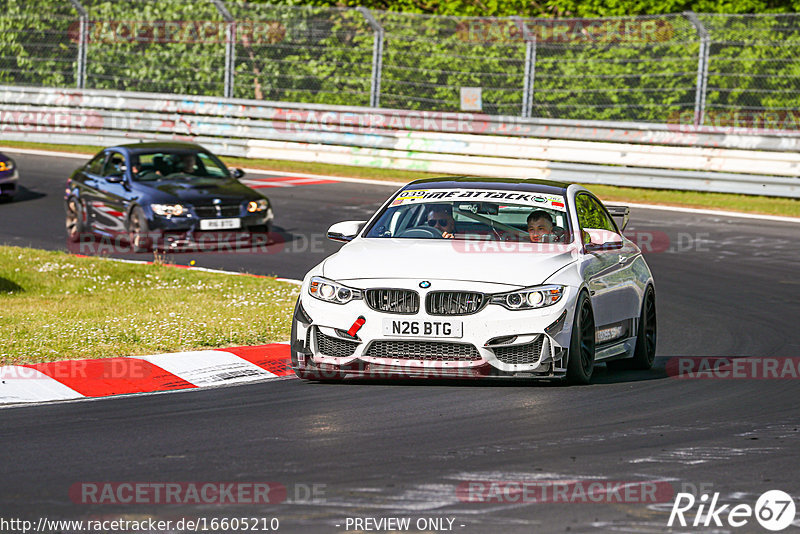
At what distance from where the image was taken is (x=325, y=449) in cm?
712

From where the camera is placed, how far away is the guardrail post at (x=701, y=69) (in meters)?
23.8

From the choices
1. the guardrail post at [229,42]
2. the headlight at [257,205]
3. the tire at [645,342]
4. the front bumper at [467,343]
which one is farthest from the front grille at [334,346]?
the guardrail post at [229,42]

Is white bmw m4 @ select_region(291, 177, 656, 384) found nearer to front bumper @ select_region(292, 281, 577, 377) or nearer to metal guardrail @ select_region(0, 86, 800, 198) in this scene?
front bumper @ select_region(292, 281, 577, 377)

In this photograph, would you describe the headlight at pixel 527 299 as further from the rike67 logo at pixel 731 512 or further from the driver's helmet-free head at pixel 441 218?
the rike67 logo at pixel 731 512

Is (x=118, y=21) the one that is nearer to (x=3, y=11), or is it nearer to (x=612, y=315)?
(x=3, y=11)

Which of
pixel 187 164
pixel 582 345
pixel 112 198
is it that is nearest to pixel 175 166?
pixel 187 164

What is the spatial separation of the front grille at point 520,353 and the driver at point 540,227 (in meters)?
1.33

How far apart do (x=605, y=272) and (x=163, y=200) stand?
9.45 metres

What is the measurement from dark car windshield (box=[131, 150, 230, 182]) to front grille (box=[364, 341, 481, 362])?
34.7 feet

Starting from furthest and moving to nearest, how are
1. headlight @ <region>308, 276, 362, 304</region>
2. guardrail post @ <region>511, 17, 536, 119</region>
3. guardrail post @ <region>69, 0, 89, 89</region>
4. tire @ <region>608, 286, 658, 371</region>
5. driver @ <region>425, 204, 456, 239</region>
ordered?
guardrail post @ <region>69, 0, 89, 89</region>, guardrail post @ <region>511, 17, 536, 119</region>, tire @ <region>608, 286, 658, 371</region>, driver @ <region>425, 204, 456, 239</region>, headlight @ <region>308, 276, 362, 304</region>

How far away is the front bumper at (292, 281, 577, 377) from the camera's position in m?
8.72

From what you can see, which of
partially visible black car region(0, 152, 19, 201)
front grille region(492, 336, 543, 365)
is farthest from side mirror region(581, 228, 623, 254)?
partially visible black car region(0, 152, 19, 201)

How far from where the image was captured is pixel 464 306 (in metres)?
8.77

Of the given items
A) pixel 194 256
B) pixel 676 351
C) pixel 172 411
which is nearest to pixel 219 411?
pixel 172 411
